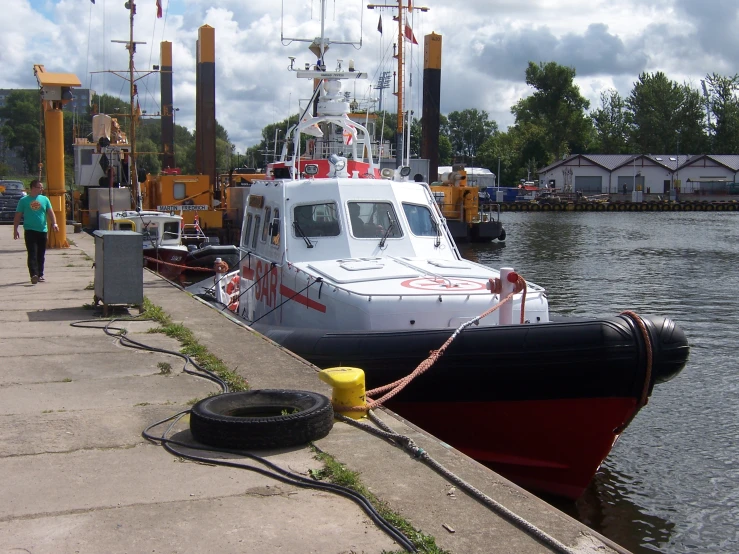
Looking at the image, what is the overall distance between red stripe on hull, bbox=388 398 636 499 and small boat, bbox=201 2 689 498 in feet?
0.03

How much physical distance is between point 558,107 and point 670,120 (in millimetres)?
15754

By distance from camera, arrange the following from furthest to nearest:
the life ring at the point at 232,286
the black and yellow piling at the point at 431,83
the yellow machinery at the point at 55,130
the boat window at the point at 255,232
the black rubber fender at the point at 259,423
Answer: the black and yellow piling at the point at 431,83
the yellow machinery at the point at 55,130
the life ring at the point at 232,286
the boat window at the point at 255,232
the black rubber fender at the point at 259,423

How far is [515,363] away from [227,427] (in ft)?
9.25

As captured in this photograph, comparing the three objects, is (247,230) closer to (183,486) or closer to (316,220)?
(316,220)

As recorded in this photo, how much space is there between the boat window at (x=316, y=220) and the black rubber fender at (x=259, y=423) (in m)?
4.41

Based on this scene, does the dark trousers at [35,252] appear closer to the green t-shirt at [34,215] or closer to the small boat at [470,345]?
the green t-shirt at [34,215]

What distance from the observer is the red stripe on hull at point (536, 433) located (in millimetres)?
6969

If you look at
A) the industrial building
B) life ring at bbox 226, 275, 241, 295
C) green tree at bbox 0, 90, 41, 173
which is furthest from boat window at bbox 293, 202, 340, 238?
green tree at bbox 0, 90, 41, 173

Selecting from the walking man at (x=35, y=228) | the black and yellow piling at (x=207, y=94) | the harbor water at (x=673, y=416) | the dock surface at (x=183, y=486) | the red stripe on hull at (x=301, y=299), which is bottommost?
the harbor water at (x=673, y=416)

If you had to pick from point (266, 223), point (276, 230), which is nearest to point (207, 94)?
point (266, 223)

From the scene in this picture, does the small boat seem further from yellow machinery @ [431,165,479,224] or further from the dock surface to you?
yellow machinery @ [431,165,479,224]

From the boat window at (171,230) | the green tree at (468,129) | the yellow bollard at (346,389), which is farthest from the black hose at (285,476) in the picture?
the green tree at (468,129)

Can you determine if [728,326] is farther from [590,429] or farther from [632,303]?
[590,429]

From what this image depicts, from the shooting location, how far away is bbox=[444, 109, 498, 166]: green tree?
153625 millimetres
